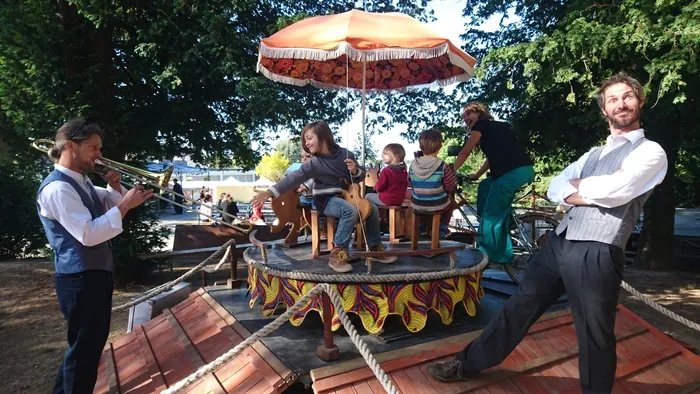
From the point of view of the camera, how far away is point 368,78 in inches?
267

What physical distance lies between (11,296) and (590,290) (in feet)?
32.9

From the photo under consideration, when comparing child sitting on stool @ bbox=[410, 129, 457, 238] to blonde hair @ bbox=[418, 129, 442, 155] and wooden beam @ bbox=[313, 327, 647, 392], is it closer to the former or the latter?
blonde hair @ bbox=[418, 129, 442, 155]

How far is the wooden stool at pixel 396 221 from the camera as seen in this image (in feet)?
16.5

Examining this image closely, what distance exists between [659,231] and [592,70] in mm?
4659

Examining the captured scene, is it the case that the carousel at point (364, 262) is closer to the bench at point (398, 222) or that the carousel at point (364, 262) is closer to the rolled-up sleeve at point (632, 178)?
the bench at point (398, 222)

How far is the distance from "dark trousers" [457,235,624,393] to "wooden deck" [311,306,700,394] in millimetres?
558

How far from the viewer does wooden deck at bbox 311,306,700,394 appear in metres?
3.21

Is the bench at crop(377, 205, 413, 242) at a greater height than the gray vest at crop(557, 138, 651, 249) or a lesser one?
lesser

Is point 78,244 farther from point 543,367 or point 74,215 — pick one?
point 543,367

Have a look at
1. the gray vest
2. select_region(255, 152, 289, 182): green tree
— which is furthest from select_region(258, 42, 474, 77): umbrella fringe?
select_region(255, 152, 289, 182): green tree

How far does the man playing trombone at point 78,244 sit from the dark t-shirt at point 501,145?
11.8 feet

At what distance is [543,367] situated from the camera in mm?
3674

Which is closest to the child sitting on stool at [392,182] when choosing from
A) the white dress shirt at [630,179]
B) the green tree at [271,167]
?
the white dress shirt at [630,179]

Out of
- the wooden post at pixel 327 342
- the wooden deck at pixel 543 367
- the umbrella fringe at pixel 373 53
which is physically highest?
the umbrella fringe at pixel 373 53
